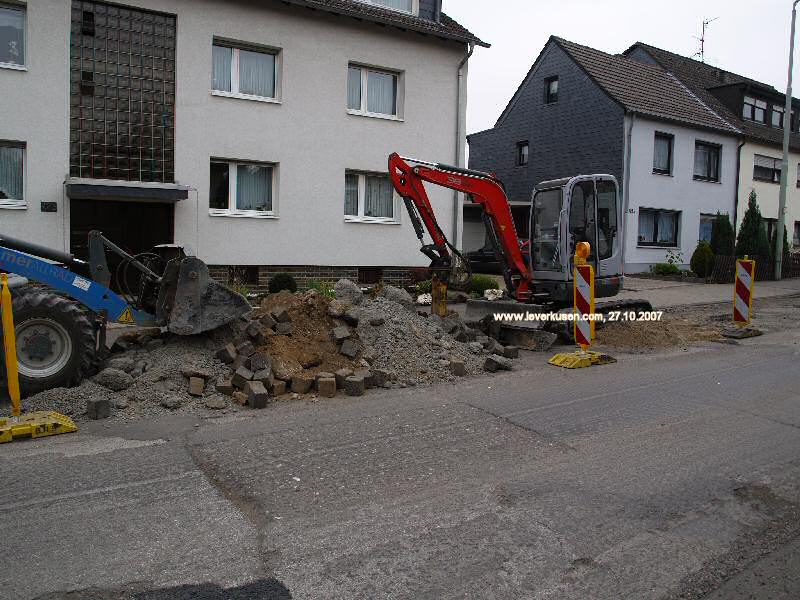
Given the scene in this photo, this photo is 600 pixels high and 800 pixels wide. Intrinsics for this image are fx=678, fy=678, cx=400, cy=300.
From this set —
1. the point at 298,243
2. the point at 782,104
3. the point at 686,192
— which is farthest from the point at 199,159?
the point at 782,104

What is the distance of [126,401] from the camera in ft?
22.3

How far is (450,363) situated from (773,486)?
14.3ft

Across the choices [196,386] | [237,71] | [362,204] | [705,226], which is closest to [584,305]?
[196,386]

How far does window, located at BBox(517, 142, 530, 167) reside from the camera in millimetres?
30688

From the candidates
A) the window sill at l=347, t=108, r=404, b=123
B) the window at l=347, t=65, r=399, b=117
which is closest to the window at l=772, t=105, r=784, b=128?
the window at l=347, t=65, r=399, b=117

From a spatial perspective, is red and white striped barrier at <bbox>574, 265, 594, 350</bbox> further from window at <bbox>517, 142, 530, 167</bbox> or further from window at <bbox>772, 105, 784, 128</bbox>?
window at <bbox>772, 105, 784, 128</bbox>

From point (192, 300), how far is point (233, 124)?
28.5ft

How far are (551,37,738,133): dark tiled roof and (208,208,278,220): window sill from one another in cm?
1552

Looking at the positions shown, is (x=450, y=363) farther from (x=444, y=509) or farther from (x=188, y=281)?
(x=444, y=509)

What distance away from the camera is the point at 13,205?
13.4 meters

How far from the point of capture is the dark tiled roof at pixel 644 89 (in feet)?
86.4

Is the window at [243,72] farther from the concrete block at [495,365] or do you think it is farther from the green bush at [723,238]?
the green bush at [723,238]

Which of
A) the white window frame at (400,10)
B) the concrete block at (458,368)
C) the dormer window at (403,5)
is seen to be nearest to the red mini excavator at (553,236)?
the concrete block at (458,368)

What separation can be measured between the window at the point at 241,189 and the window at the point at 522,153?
17246mm
